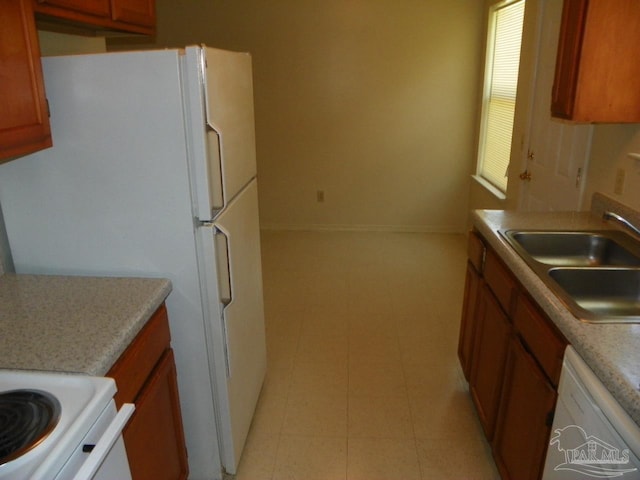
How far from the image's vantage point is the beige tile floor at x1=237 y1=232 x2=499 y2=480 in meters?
2.04

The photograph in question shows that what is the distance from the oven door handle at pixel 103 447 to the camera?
95cm

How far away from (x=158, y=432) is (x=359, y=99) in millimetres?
3820

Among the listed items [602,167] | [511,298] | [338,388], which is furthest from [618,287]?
[338,388]

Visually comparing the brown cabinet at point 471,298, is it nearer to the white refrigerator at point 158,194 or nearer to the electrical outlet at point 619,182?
the electrical outlet at point 619,182

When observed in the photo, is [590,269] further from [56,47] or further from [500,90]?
[500,90]

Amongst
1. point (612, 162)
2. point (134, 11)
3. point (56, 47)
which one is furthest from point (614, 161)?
point (56, 47)

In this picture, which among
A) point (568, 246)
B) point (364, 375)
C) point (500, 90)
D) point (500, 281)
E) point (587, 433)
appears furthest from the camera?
point (500, 90)

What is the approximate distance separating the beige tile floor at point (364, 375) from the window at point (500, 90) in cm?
89

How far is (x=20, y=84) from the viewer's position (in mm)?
1286

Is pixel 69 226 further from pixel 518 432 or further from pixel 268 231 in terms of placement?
pixel 268 231

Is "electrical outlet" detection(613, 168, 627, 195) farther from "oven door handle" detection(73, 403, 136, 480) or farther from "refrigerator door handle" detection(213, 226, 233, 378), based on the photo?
"oven door handle" detection(73, 403, 136, 480)

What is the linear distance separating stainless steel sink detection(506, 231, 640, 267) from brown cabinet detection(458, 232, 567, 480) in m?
0.17

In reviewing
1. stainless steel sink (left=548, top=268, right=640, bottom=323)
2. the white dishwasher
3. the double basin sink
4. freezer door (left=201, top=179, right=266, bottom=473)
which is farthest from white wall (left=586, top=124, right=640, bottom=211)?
freezer door (left=201, top=179, right=266, bottom=473)

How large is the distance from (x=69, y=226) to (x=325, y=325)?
1890 mm
